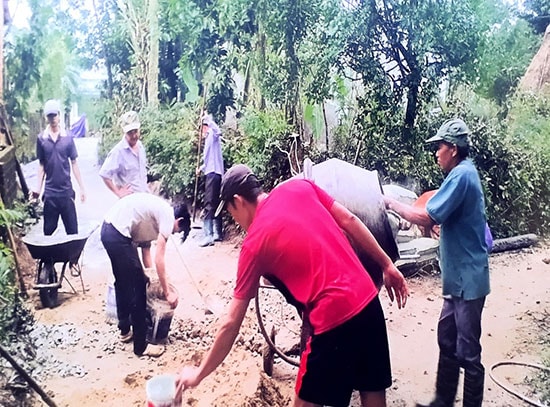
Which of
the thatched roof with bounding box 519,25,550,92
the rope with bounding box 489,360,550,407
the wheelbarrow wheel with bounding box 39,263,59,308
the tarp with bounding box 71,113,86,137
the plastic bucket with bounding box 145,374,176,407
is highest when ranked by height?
the thatched roof with bounding box 519,25,550,92

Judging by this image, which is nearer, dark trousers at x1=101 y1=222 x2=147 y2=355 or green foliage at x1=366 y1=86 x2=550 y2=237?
dark trousers at x1=101 y1=222 x2=147 y2=355

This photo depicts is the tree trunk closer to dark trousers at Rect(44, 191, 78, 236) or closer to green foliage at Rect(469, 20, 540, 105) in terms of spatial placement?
dark trousers at Rect(44, 191, 78, 236)

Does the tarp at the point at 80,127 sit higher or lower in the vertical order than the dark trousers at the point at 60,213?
higher

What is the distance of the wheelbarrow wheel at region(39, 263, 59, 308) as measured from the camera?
240 centimetres

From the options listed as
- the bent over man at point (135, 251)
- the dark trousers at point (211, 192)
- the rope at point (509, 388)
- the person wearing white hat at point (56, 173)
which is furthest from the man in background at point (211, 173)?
the rope at point (509, 388)

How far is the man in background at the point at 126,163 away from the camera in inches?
94.6

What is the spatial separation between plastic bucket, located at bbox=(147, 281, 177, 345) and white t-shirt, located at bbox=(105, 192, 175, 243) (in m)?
0.21

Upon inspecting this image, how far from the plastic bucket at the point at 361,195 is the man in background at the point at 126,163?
0.67 metres

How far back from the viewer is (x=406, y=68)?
2.71 metres

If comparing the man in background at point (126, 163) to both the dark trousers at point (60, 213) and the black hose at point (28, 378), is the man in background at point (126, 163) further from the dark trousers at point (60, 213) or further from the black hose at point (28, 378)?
the black hose at point (28, 378)

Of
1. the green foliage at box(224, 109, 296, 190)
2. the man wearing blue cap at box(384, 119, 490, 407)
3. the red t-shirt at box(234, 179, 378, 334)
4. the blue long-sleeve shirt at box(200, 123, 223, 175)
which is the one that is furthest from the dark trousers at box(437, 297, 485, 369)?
the blue long-sleeve shirt at box(200, 123, 223, 175)

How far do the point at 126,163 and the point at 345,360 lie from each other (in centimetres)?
119

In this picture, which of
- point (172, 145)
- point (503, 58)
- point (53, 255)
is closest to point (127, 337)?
Answer: point (53, 255)

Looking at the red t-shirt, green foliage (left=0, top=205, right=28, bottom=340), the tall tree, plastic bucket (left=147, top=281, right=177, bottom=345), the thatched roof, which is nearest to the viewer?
the red t-shirt
